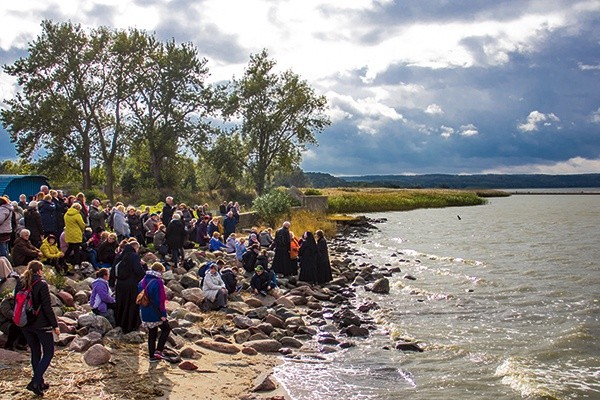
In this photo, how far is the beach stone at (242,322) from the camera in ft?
49.1

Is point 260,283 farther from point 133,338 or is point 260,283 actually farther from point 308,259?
point 133,338

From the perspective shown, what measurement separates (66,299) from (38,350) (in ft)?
15.1

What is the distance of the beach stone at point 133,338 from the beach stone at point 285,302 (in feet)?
19.6

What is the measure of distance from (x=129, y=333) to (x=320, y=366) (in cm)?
412

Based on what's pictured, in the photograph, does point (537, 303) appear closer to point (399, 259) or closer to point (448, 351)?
point (448, 351)

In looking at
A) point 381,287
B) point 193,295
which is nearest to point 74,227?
point 193,295

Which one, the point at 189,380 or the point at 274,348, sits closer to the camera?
the point at 189,380

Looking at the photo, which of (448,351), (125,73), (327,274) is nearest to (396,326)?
(448,351)

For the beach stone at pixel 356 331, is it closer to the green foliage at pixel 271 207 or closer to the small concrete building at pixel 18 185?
the small concrete building at pixel 18 185

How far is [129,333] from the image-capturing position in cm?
1257

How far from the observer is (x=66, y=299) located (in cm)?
1400

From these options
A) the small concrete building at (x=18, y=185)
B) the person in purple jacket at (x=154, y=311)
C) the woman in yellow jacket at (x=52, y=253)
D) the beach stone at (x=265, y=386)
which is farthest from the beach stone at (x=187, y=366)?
the small concrete building at (x=18, y=185)

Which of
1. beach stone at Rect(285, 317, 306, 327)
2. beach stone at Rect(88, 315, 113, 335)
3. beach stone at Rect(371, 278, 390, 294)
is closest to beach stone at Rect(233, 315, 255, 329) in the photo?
beach stone at Rect(285, 317, 306, 327)

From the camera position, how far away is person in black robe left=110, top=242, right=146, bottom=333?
1263 centimetres
